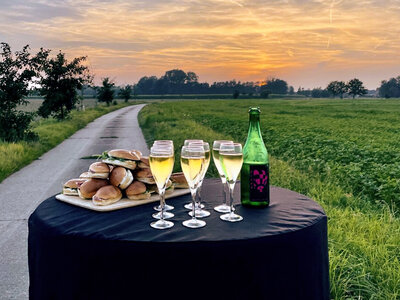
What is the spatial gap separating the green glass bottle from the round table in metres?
0.14

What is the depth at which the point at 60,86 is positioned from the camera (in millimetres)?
23531

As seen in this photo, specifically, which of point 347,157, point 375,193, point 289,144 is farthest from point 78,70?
point 375,193

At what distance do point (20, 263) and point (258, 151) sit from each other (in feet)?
10.1

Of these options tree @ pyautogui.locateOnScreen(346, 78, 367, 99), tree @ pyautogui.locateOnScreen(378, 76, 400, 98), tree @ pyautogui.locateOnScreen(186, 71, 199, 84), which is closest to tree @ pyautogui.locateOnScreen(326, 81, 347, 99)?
tree @ pyautogui.locateOnScreen(346, 78, 367, 99)

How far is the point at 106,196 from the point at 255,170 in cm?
80

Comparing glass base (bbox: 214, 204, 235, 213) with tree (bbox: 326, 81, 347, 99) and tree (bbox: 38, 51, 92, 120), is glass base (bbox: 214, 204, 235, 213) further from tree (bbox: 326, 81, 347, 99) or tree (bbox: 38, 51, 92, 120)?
tree (bbox: 326, 81, 347, 99)

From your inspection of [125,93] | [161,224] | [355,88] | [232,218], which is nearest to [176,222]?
[161,224]

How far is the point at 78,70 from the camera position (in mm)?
24172

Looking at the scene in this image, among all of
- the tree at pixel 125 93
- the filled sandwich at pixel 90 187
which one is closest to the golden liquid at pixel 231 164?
the filled sandwich at pixel 90 187

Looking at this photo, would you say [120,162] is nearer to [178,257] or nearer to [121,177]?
[121,177]

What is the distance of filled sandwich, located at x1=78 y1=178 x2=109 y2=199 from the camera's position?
2318 millimetres

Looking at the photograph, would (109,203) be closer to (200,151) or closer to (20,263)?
(200,151)

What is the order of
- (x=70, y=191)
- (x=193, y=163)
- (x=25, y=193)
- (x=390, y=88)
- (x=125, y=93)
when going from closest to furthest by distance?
(x=193, y=163)
(x=70, y=191)
(x=25, y=193)
(x=125, y=93)
(x=390, y=88)

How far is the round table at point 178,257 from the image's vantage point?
5.76 feet
